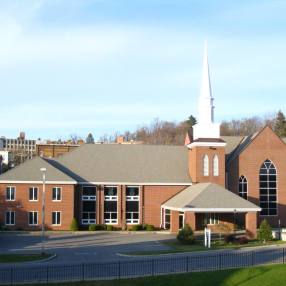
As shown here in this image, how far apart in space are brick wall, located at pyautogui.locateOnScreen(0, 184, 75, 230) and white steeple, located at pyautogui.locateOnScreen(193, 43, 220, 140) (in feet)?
45.5

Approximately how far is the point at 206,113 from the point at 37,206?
61.6 feet

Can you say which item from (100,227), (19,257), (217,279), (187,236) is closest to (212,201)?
(187,236)

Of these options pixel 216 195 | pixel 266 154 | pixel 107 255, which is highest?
pixel 266 154

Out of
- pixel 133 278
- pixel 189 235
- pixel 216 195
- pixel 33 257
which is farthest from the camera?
pixel 216 195

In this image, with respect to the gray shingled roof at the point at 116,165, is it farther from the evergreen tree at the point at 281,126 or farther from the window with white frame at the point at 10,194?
the evergreen tree at the point at 281,126

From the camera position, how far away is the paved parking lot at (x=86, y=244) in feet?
132

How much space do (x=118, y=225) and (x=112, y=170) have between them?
5.69m

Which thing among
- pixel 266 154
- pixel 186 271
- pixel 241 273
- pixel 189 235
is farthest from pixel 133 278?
pixel 266 154

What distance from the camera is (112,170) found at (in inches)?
2557

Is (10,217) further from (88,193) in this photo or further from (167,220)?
(167,220)

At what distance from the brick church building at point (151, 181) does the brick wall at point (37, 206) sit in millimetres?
56

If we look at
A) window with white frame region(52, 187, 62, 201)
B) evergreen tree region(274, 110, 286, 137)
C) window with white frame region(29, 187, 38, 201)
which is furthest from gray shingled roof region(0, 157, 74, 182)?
evergreen tree region(274, 110, 286, 137)

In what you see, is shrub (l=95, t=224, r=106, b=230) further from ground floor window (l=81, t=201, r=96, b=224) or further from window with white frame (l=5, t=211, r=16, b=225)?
window with white frame (l=5, t=211, r=16, b=225)

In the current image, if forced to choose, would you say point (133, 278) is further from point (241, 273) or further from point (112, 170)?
point (112, 170)
